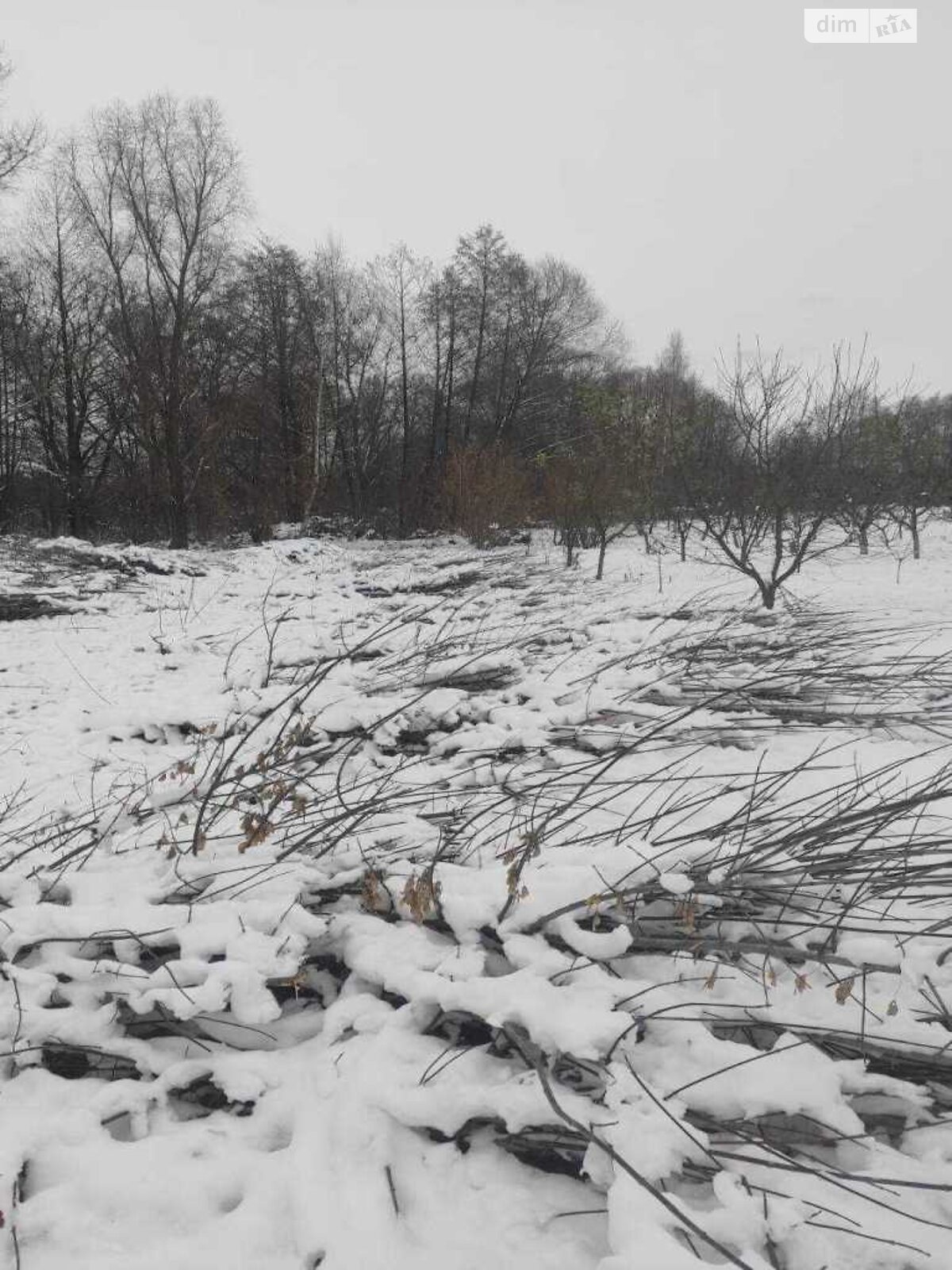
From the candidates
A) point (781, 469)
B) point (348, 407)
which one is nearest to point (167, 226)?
point (348, 407)

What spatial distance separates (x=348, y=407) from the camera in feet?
A: 81.4

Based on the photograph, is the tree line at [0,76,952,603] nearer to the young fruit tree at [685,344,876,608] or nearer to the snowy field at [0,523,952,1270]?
the young fruit tree at [685,344,876,608]

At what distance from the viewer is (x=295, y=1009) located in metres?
1.76

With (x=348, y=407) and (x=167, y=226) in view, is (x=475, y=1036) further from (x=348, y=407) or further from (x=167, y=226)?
(x=348, y=407)

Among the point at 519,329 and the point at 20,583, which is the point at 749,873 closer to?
the point at 20,583

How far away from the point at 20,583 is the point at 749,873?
11063 millimetres

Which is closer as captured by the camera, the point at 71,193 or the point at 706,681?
the point at 706,681

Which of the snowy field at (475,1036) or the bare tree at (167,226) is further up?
the bare tree at (167,226)

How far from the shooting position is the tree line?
1091 cm

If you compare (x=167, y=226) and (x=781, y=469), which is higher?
(x=167, y=226)

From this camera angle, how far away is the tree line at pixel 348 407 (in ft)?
35.8

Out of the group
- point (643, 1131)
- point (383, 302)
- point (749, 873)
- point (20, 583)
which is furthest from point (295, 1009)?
point (383, 302)

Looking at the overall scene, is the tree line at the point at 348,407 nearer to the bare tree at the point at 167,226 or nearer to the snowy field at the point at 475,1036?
the bare tree at the point at 167,226

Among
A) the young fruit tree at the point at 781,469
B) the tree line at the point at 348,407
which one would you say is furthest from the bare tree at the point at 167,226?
the young fruit tree at the point at 781,469
